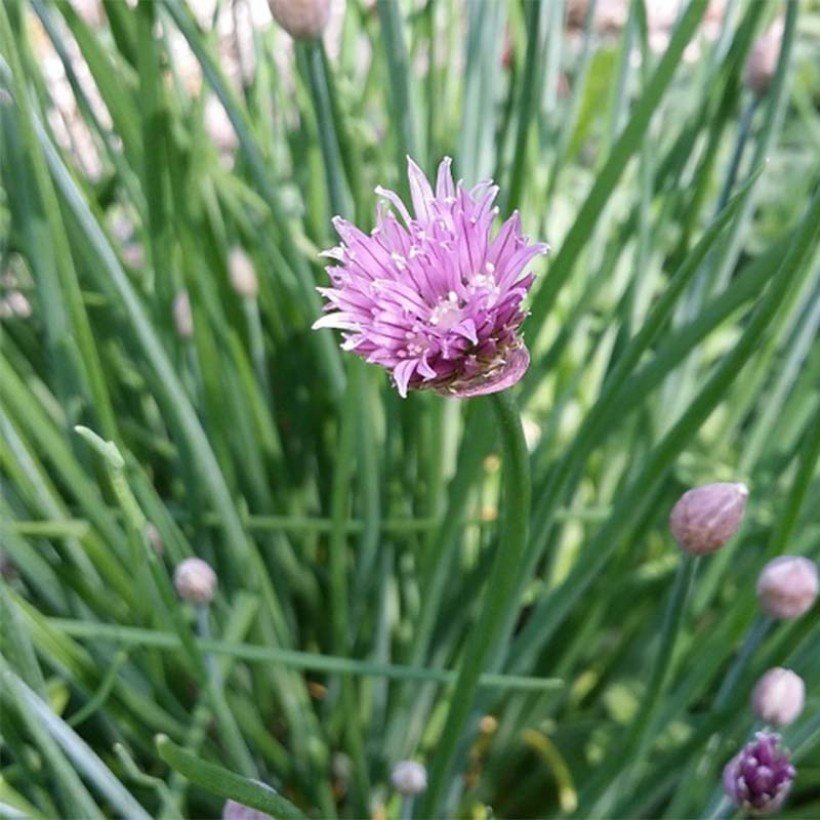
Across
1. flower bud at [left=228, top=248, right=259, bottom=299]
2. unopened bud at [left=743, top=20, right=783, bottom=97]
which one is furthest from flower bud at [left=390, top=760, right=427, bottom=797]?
unopened bud at [left=743, top=20, right=783, bottom=97]

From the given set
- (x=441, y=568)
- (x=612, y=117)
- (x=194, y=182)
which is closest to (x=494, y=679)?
(x=441, y=568)

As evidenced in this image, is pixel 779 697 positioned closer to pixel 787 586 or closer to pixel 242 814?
pixel 787 586

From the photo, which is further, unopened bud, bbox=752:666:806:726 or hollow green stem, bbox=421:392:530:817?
unopened bud, bbox=752:666:806:726

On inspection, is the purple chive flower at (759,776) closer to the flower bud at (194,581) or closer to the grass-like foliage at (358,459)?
the grass-like foliage at (358,459)

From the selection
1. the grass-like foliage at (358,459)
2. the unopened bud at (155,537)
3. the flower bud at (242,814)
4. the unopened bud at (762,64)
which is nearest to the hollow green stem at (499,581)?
the grass-like foliage at (358,459)

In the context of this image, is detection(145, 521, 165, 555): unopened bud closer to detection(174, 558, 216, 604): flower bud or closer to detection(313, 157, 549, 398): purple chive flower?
detection(174, 558, 216, 604): flower bud

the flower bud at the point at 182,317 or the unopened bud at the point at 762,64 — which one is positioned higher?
the unopened bud at the point at 762,64

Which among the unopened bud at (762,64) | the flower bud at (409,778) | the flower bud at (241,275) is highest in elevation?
the unopened bud at (762,64)
